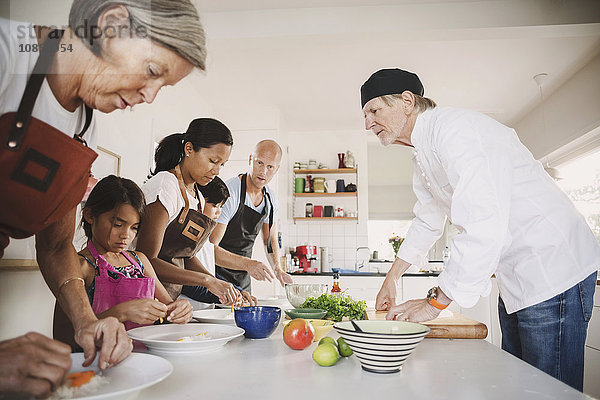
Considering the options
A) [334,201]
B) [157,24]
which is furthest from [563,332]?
[334,201]

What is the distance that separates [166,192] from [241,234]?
1115 millimetres

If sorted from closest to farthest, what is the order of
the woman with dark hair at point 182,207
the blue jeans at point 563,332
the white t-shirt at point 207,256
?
the blue jeans at point 563,332, the woman with dark hair at point 182,207, the white t-shirt at point 207,256

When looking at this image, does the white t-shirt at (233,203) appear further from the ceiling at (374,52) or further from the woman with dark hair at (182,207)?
the ceiling at (374,52)

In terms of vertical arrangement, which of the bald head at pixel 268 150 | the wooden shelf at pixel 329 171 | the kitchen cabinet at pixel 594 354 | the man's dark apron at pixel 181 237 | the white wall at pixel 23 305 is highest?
the wooden shelf at pixel 329 171

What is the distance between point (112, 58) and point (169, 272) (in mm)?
1048

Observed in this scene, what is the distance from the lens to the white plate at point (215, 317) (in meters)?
1.32

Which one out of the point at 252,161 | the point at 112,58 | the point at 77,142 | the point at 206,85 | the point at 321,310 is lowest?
the point at 321,310

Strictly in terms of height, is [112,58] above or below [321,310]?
above

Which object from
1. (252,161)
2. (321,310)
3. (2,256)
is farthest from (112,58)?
(252,161)

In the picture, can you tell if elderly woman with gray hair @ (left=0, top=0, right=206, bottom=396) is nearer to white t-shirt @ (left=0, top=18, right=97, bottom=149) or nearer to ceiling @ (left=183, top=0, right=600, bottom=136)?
white t-shirt @ (left=0, top=18, right=97, bottom=149)

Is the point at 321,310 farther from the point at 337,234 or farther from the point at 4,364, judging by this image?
the point at 337,234

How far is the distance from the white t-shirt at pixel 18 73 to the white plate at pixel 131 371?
1.29 ft

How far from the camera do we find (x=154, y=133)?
269cm

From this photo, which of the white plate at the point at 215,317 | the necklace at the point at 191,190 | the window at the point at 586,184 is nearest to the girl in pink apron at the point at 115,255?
the white plate at the point at 215,317
